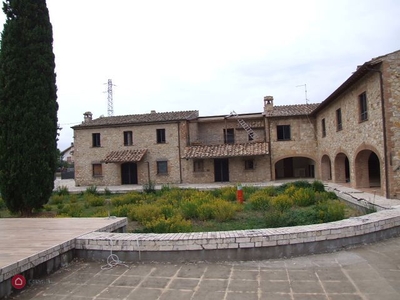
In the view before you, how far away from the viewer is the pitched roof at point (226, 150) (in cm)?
2331

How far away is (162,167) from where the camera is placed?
25359 mm

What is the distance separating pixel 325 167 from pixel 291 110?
4955 millimetres

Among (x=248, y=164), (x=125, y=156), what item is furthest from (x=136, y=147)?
(x=248, y=164)

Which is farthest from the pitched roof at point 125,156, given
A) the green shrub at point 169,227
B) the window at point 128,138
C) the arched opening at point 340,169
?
the green shrub at point 169,227

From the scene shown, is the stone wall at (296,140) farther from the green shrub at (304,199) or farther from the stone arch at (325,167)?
the green shrub at (304,199)

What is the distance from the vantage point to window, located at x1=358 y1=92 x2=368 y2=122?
1290 centimetres

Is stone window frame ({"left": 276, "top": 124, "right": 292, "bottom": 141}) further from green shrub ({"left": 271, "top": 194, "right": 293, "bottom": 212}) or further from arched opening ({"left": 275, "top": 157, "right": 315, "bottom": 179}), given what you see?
green shrub ({"left": 271, "top": 194, "right": 293, "bottom": 212})

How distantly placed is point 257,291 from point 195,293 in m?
0.79

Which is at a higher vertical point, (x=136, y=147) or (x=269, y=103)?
(x=269, y=103)

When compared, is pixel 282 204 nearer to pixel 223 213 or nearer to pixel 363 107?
pixel 223 213

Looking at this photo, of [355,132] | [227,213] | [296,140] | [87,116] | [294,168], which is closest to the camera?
[227,213]

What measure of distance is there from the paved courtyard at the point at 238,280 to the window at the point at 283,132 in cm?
1859

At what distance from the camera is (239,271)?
4.93 meters

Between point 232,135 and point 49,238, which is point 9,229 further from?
point 232,135
